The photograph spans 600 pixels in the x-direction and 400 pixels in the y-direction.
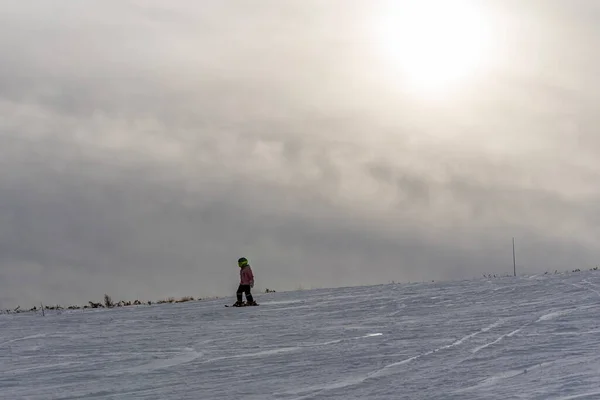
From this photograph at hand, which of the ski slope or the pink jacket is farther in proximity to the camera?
the pink jacket

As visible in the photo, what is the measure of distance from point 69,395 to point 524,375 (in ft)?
19.8

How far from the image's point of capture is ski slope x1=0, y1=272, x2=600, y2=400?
11.9 meters

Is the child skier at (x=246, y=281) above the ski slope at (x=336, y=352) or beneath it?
above

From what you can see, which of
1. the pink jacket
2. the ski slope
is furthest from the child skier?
the ski slope

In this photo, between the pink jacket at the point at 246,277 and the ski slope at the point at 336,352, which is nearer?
the ski slope at the point at 336,352

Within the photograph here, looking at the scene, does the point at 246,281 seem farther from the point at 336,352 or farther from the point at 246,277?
the point at 336,352

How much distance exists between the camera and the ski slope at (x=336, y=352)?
11.9 m

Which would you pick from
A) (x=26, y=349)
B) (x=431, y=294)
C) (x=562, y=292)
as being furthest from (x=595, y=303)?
(x=26, y=349)

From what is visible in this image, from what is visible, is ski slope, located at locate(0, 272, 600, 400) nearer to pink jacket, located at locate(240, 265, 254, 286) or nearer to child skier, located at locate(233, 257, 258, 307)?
child skier, located at locate(233, 257, 258, 307)

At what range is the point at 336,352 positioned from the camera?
1555 centimetres

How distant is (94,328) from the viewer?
24344 mm

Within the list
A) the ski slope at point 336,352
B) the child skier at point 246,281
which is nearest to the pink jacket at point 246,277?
the child skier at point 246,281

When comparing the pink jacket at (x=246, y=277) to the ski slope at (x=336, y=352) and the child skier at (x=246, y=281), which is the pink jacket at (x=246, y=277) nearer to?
the child skier at (x=246, y=281)

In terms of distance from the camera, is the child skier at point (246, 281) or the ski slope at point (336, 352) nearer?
the ski slope at point (336, 352)
